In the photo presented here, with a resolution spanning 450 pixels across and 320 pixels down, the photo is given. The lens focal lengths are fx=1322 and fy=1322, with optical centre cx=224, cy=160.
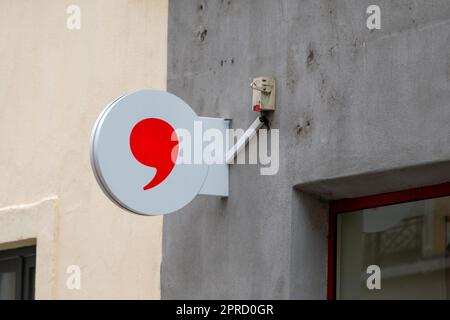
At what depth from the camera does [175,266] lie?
328 inches

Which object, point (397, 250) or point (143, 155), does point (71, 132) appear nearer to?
point (143, 155)

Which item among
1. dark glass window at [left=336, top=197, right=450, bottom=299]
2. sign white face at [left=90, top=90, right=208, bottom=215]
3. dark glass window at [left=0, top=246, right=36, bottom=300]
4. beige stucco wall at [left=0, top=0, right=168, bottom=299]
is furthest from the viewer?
dark glass window at [left=0, top=246, right=36, bottom=300]

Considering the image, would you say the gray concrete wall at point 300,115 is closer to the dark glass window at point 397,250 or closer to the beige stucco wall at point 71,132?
the dark glass window at point 397,250

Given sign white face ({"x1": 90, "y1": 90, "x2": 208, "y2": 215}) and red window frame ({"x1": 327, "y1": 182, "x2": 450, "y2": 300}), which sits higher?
sign white face ({"x1": 90, "y1": 90, "x2": 208, "y2": 215})

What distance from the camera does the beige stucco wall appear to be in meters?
Result: 8.98

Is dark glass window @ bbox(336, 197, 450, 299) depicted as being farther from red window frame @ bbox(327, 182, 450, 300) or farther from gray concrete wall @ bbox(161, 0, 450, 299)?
gray concrete wall @ bbox(161, 0, 450, 299)

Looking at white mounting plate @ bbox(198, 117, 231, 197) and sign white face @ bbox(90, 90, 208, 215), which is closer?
sign white face @ bbox(90, 90, 208, 215)

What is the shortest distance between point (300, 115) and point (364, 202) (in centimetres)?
62

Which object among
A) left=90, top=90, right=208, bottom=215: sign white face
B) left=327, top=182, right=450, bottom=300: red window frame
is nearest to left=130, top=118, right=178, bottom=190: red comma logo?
left=90, top=90, right=208, bottom=215: sign white face

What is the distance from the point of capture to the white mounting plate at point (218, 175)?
7904mm

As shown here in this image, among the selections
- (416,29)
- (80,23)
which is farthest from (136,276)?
(416,29)

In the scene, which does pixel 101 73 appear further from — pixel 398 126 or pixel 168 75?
pixel 398 126

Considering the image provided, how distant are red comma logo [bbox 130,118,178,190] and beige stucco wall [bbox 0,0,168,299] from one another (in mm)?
1378

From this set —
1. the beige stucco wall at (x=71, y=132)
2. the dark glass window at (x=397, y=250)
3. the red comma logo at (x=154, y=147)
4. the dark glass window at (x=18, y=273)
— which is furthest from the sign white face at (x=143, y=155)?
the dark glass window at (x=18, y=273)
